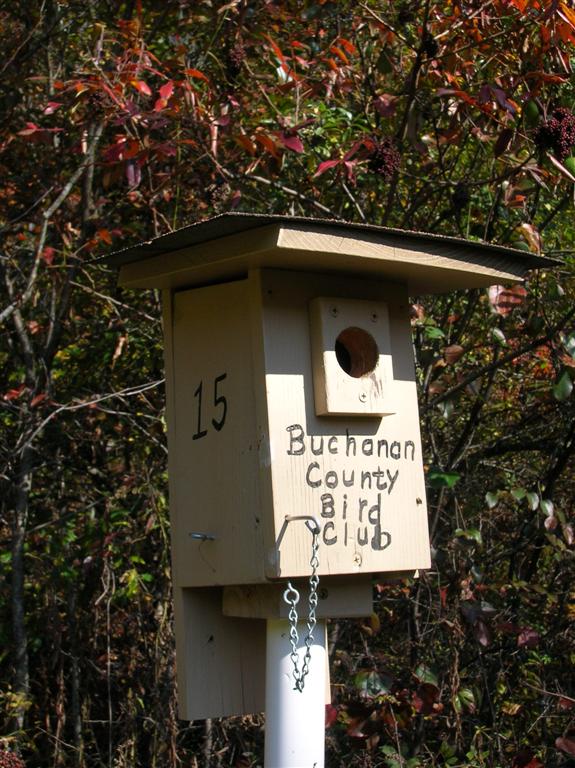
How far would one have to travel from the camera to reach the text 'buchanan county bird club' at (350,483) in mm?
2264

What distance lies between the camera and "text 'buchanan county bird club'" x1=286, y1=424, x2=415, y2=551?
7.43 ft

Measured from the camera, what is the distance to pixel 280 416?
225 centimetres

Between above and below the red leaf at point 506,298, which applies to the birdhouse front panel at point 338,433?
below

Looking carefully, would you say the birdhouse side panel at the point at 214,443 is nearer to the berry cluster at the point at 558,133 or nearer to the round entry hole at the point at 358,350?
the round entry hole at the point at 358,350

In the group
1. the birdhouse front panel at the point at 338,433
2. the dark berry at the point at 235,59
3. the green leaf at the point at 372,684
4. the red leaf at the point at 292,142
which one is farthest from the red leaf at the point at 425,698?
the dark berry at the point at 235,59

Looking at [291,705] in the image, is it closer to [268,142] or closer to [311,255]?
[311,255]

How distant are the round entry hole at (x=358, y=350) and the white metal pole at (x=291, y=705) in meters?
0.58

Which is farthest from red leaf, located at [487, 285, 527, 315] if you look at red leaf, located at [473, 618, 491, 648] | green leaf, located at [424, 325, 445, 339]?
red leaf, located at [473, 618, 491, 648]

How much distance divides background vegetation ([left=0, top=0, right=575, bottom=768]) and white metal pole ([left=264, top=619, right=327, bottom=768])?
2.83 feet

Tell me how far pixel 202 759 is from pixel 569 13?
253 cm

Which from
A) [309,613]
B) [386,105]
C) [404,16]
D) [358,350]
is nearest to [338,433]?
[358,350]

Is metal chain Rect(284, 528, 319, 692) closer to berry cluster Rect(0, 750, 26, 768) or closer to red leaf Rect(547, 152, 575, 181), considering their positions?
berry cluster Rect(0, 750, 26, 768)

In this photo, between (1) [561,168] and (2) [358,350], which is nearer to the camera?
(2) [358,350]

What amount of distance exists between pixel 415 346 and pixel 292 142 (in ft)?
2.99
